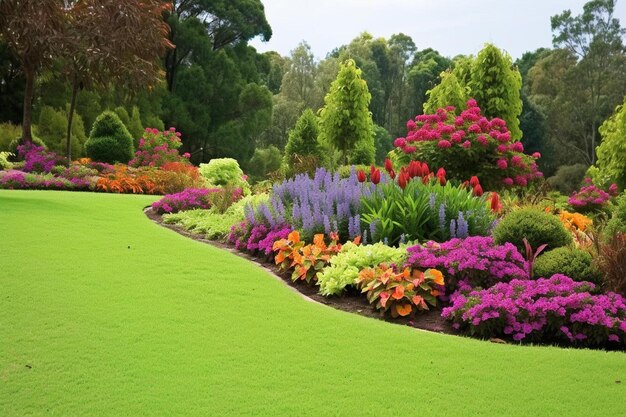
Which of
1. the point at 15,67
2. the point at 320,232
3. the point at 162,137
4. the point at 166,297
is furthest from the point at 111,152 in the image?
the point at 166,297

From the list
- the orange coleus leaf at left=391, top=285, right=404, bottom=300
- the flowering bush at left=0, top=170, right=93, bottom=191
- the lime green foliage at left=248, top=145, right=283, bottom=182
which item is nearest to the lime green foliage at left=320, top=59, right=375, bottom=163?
the flowering bush at left=0, top=170, right=93, bottom=191

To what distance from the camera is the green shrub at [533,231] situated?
6781 mm

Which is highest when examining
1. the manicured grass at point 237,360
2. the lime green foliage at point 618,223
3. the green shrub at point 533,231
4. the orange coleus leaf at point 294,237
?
the lime green foliage at point 618,223

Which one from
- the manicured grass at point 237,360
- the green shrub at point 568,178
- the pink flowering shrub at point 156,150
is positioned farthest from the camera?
the green shrub at point 568,178

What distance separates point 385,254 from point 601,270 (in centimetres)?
207

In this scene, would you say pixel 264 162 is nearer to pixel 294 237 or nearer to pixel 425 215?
pixel 294 237

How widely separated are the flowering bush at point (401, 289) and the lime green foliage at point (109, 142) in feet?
56.7

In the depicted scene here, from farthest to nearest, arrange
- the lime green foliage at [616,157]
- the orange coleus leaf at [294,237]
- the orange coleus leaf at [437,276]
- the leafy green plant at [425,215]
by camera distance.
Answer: the lime green foliage at [616,157], the orange coleus leaf at [294,237], the leafy green plant at [425,215], the orange coleus leaf at [437,276]

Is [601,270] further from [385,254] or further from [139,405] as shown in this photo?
[139,405]

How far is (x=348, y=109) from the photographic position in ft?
73.6

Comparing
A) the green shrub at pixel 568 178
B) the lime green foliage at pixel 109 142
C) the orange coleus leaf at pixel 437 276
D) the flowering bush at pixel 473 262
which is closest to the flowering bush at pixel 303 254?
the flowering bush at pixel 473 262

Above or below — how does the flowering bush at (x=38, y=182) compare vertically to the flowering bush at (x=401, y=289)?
above

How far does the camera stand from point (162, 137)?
23.5 meters

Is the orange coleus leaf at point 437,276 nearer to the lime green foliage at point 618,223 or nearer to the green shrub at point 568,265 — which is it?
the green shrub at point 568,265
